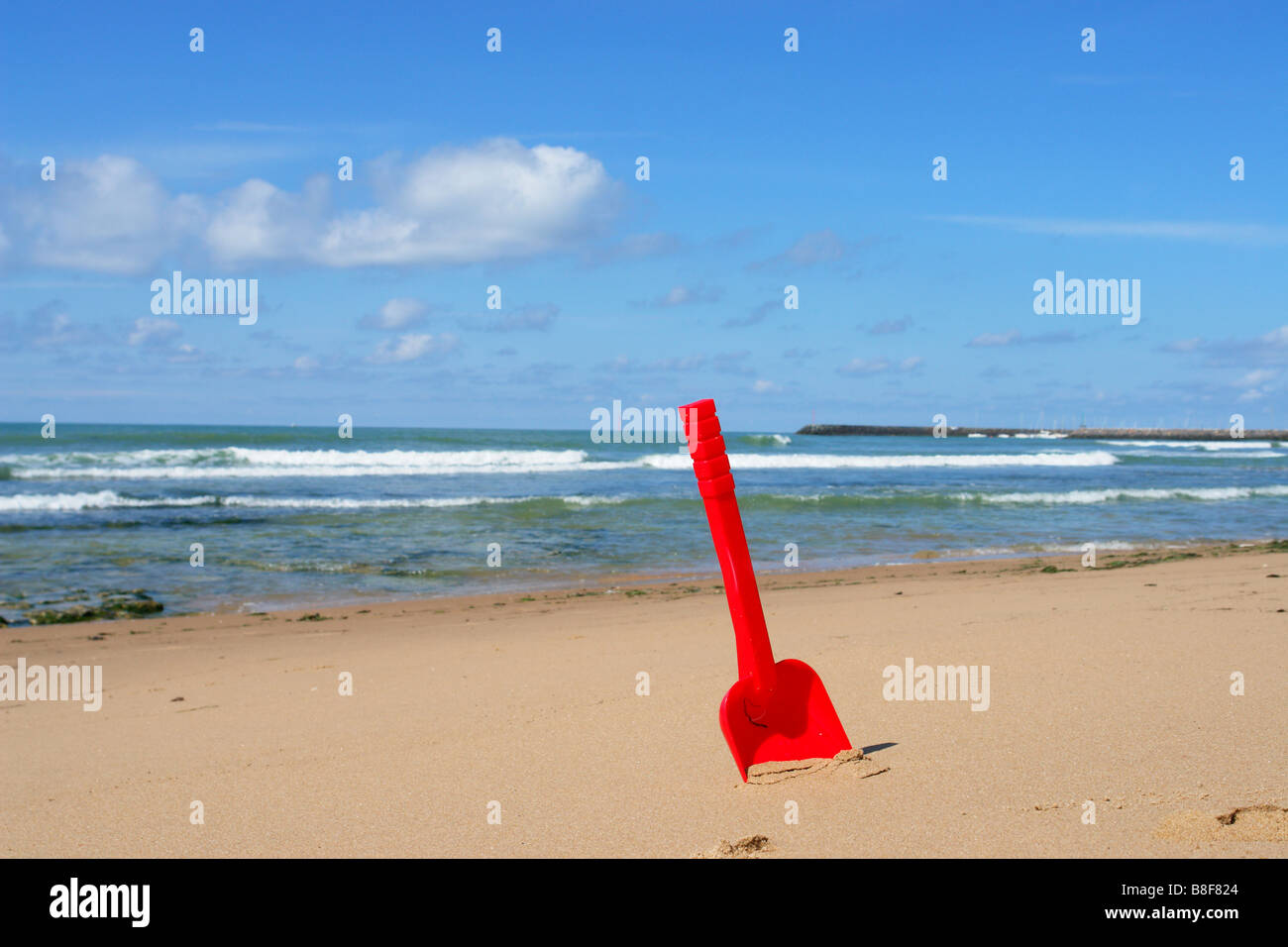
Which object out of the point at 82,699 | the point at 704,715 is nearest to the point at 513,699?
the point at 704,715

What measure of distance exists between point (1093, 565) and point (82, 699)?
11.0 m

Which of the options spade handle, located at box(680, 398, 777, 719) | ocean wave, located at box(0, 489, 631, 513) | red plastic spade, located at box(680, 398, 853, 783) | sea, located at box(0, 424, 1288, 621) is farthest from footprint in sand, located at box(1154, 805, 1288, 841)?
ocean wave, located at box(0, 489, 631, 513)

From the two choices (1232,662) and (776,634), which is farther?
(776,634)

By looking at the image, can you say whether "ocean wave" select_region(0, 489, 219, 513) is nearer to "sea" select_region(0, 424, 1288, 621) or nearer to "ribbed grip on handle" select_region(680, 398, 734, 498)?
"sea" select_region(0, 424, 1288, 621)

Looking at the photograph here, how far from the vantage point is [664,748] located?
12.0 ft

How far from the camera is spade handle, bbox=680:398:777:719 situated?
290cm

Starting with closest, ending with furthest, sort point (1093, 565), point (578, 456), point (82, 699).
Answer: point (82, 699), point (1093, 565), point (578, 456)

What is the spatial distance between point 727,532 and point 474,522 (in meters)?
17.4

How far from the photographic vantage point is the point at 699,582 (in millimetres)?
11820

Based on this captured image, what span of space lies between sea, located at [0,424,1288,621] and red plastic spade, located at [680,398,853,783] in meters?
8.34

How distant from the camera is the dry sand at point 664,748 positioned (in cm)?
277

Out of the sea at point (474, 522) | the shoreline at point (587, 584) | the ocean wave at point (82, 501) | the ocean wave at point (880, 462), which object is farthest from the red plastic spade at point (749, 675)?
the ocean wave at point (880, 462)
